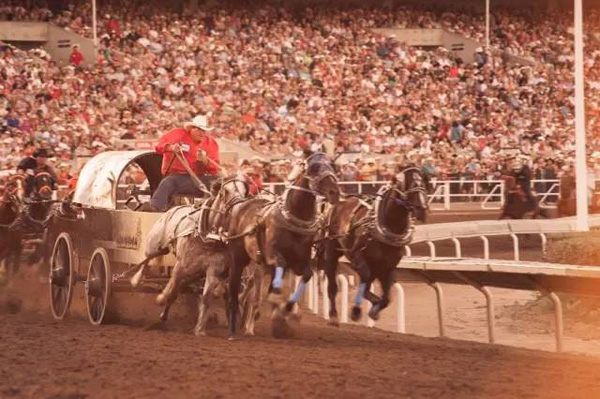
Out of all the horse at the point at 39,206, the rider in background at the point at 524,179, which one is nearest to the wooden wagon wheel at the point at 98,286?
the horse at the point at 39,206

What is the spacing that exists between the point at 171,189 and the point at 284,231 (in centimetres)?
229

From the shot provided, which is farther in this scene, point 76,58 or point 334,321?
point 76,58

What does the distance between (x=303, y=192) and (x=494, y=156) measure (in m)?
23.1

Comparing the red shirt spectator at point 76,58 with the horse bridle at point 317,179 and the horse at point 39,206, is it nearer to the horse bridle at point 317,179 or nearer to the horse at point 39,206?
the horse at point 39,206

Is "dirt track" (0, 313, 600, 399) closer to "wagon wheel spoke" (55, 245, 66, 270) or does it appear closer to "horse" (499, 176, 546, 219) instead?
"wagon wheel spoke" (55, 245, 66, 270)

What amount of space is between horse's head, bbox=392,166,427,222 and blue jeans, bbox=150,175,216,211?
208 cm

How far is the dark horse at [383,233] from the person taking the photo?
1305cm

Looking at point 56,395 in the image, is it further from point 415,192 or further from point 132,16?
point 132,16

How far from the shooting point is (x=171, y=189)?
46.1 feet

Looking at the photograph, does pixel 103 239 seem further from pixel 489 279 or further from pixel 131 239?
pixel 489 279

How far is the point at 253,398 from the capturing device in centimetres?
845

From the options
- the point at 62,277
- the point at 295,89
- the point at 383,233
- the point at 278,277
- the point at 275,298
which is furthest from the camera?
the point at 295,89

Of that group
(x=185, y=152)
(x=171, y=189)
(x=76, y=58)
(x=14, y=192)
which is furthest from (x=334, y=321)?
(x=76, y=58)

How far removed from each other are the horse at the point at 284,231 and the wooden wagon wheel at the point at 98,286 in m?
1.62
